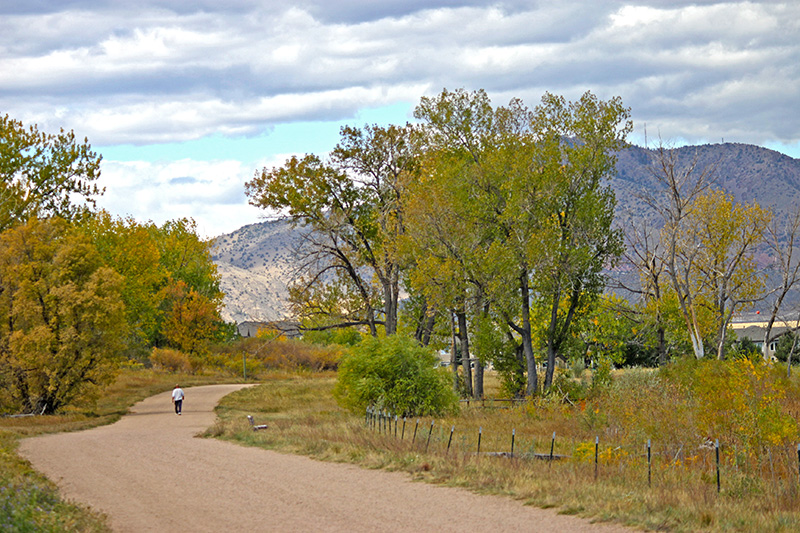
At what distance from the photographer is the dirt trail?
12.5 meters

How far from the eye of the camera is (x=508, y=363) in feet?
127

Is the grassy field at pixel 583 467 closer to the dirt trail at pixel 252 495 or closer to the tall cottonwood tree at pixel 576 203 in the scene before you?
the dirt trail at pixel 252 495

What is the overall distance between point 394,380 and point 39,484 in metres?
15.8

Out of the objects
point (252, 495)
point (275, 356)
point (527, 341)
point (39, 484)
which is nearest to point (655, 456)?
point (252, 495)

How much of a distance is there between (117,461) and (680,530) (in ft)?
46.6

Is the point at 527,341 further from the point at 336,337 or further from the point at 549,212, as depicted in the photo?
the point at 336,337

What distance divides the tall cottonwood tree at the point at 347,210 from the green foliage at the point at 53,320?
11.3 meters

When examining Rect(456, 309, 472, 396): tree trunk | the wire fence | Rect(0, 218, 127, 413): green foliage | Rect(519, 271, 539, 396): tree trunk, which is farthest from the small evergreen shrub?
the wire fence

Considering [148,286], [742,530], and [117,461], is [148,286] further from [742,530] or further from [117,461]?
[742,530]

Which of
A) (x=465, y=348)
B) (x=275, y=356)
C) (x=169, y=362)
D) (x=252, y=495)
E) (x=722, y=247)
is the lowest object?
(x=275, y=356)

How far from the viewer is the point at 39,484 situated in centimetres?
1526

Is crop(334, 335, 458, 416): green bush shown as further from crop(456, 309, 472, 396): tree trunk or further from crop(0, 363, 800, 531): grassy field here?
crop(456, 309, 472, 396): tree trunk

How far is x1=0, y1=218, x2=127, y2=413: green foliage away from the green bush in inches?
444

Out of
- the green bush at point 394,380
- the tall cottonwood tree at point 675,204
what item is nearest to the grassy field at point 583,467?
the green bush at point 394,380
